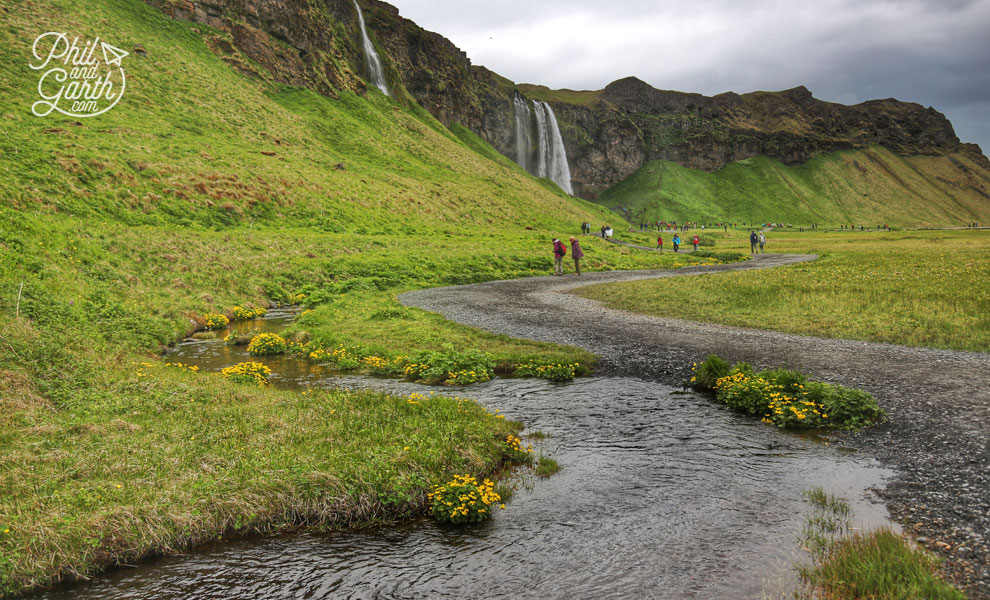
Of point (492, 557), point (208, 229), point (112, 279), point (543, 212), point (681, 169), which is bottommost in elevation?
point (492, 557)

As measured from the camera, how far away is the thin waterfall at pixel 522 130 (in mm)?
151625

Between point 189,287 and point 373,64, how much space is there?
99125 millimetres

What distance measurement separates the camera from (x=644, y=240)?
9006 cm

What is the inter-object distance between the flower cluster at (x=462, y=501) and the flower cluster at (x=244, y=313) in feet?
66.6

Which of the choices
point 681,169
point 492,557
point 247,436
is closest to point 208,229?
point 247,436

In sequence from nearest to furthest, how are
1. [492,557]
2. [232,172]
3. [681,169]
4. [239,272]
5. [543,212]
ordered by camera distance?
[492,557]
[239,272]
[232,172]
[543,212]
[681,169]

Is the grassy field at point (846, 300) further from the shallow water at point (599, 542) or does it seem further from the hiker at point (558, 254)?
the shallow water at point (599, 542)

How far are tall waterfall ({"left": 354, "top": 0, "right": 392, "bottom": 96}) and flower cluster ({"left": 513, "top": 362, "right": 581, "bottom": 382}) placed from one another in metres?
104

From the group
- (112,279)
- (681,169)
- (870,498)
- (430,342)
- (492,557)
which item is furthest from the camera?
(681,169)

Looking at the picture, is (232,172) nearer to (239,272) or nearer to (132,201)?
(132,201)

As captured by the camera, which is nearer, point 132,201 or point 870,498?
point 870,498

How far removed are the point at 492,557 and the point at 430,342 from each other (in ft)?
40.3

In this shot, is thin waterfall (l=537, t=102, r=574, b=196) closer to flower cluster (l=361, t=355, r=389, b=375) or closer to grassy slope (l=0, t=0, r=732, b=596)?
grassy slope (l=0, t=0, r=732, b=596)

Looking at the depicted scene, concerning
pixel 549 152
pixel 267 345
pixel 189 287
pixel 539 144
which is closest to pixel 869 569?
pixel 267 345
